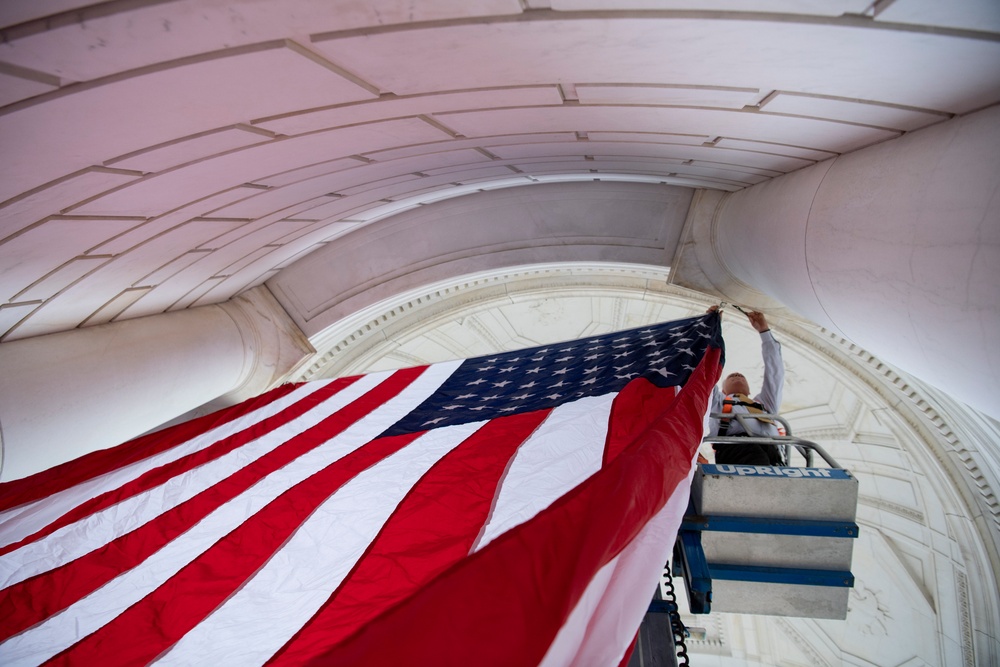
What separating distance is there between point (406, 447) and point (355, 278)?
5.53m

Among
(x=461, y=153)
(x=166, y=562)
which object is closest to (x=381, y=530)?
(x=166, y=562)

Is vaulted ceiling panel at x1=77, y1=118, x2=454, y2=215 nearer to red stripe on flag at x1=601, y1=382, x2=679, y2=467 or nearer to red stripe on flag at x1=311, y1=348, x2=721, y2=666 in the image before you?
red stripe on flag at x1=601, y1=382, x2=679, y2=467

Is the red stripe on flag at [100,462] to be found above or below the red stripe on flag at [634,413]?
below

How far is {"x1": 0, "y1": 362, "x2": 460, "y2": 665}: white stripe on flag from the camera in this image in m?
2.41

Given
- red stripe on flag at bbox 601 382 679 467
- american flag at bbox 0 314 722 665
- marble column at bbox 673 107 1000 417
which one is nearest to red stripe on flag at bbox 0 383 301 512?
american flag at bbox 0 314 722 665

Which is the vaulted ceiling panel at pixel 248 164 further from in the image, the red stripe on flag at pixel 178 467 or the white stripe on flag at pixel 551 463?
the white stripe on flag at pixel 551 463

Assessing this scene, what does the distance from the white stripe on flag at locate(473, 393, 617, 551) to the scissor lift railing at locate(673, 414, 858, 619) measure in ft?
2.98

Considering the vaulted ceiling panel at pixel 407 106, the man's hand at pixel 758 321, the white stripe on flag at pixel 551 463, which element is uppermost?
the vaulted ceiling panel at pixel 407 106

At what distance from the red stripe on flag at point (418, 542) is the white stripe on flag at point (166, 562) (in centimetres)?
110

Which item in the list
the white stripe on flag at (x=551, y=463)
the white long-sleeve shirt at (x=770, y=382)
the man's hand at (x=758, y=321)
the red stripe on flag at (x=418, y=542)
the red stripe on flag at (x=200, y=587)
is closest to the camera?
the red stripe on flag at (x=418, y=542)

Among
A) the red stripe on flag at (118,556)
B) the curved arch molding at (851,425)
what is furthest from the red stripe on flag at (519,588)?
the curved arch molding at (851,425)

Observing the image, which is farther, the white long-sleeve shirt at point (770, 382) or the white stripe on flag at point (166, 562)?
the white long-sleeve shirt at point (770, 382)

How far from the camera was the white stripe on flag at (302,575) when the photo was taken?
2.21 metres

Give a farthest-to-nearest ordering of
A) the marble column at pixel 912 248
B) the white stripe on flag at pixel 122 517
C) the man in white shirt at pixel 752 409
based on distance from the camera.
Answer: the man in white shirt at pixel 752 409
the white stripe on flag at pixel 122 517
the marble column at pixel 912 248
